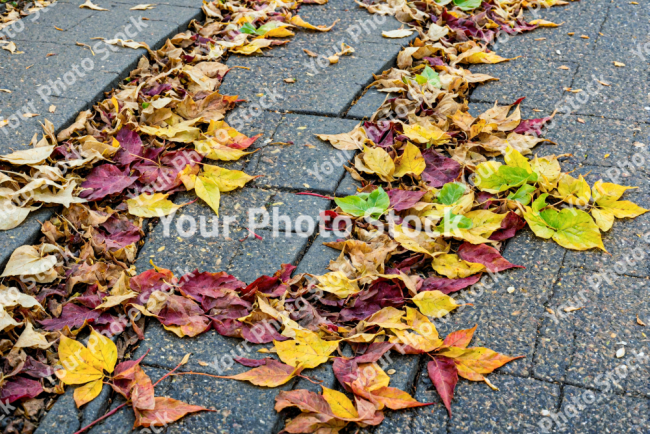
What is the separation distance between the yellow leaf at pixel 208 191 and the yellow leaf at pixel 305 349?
0.66 m

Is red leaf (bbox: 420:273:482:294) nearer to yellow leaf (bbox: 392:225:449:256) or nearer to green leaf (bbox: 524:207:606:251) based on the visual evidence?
yellow leaf (bbox: 392:225:449:256)

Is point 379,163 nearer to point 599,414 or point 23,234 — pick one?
point 599,414

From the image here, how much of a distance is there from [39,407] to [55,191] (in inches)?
32.8

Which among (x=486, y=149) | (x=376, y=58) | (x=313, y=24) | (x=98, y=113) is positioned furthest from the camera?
(x=313, y=24)

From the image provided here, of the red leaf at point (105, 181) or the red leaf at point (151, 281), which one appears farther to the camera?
the red leaf at point (105, 181)

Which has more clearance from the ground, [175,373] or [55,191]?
[55,191]

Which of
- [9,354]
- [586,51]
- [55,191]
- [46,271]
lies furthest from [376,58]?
[9,354]

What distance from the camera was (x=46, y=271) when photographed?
5.76 ft

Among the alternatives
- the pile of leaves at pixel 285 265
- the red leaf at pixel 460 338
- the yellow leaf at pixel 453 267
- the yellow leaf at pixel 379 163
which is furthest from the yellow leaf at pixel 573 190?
the red leaf at pixel 460 338

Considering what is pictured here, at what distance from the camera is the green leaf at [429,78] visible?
262cm

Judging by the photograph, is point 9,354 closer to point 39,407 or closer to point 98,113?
point 39,407

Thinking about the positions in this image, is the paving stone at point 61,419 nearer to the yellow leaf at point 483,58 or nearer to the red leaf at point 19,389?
the red leaf at point 19,389

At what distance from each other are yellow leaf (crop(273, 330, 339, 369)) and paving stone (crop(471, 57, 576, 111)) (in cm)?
154

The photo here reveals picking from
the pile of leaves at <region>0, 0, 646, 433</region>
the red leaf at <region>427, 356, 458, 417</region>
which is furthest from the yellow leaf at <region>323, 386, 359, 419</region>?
the red leaf at <region>427, 356, 458, 417</region>
